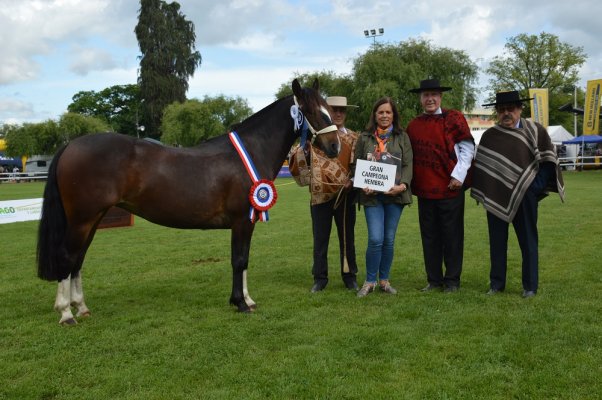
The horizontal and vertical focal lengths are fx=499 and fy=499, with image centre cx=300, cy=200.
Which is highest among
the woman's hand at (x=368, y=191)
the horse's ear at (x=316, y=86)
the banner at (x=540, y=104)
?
the banner at (x=540, y=104)

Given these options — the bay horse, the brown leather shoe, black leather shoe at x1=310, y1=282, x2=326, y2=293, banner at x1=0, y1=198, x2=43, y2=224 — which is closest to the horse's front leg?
the bay horse

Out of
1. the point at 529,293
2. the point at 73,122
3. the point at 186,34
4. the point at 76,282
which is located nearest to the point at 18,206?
the point at 76,282

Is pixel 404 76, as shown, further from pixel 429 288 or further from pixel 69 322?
pixel 69 322

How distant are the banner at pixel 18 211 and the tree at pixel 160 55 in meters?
43.1

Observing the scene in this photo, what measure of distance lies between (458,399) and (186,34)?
58.2 m

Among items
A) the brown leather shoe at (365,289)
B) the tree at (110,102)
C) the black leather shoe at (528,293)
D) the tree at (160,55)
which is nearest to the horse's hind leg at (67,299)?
the brown leather shoe at (365,289)

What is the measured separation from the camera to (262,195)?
5.54m

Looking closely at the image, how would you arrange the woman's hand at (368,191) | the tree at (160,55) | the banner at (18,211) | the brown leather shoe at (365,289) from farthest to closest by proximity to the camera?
the tree at (160,55), the banner at (18,211), the brown leather shoe at (365,289), the woman's hand at (368,191)

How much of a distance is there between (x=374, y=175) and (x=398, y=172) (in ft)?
1.09

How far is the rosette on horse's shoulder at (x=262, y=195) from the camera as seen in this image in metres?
5.50

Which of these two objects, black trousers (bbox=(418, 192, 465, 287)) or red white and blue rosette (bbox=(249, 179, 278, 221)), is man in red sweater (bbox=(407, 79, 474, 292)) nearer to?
black trousers (bbox=(418, 192, 465, 287))

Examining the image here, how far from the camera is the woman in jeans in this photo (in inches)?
228

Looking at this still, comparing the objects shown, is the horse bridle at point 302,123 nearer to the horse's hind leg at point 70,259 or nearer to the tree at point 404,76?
the horse's hind leg at point 70,259

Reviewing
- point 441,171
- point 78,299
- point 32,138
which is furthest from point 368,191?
point 32,138
